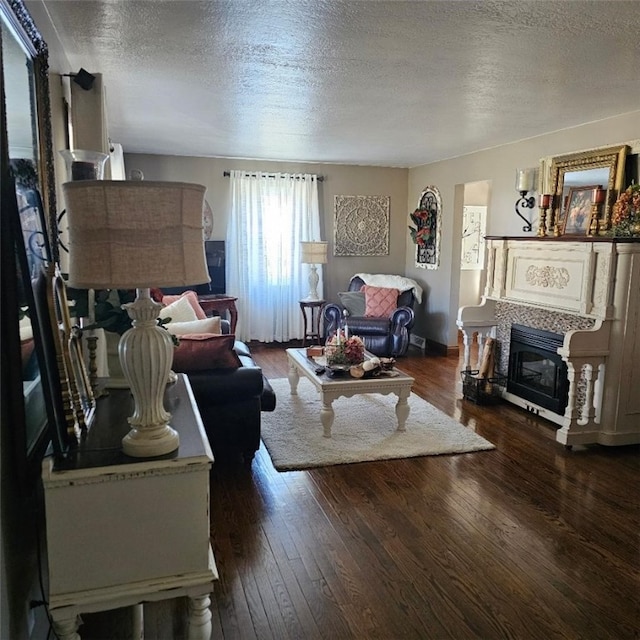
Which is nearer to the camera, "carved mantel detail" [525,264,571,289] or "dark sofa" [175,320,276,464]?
"dark sofa" [175,320,276,464]

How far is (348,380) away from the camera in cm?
375

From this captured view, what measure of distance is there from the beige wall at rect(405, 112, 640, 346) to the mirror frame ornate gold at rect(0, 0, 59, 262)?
12.9ft

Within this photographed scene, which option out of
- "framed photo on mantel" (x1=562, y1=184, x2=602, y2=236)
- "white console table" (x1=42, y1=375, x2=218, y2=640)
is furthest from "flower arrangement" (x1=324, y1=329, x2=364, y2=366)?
"white console table" (x1=42, y1=375, x2=218, y2=640)

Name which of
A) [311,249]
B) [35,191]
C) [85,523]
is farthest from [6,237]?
[311,249]

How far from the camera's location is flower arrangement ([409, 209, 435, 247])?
22.9 ft

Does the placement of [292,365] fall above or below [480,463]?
above

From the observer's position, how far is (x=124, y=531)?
1460 millimetres

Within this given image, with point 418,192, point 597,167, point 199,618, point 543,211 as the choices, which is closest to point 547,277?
point 543,211

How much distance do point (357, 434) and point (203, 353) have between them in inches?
53.5

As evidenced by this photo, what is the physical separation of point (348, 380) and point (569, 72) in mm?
2310

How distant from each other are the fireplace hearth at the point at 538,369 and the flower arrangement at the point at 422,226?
105 inches

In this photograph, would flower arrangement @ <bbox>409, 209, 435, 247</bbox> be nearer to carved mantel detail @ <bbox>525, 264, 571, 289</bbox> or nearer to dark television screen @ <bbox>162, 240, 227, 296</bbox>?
dark television screen @ <bbox>162, 240, 227, 296</bbox>

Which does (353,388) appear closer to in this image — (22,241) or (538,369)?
(538,369)

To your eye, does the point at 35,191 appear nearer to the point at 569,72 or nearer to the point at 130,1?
the point at 130,1
